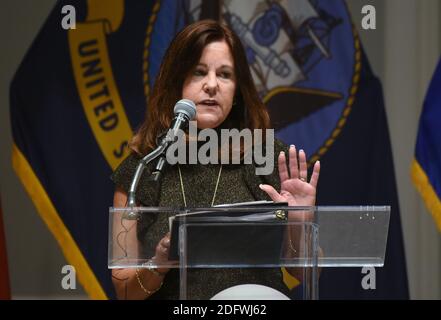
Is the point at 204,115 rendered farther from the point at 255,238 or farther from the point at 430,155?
the point at 430,155

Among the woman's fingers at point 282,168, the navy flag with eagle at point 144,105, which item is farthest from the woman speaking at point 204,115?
A: the navy flag with eagle at point 144,105

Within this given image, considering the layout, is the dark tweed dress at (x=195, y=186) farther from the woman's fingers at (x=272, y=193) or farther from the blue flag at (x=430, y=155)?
the blue flag at (x=430, y=155)

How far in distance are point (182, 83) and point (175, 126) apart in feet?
2.31

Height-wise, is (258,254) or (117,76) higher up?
(117,76)

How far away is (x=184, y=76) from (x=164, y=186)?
411 millimetres

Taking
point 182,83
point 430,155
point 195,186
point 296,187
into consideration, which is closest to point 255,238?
point 296,187

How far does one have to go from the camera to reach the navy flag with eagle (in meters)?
4.21

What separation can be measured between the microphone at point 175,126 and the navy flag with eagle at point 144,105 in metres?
1.90

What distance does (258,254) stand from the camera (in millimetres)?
2199

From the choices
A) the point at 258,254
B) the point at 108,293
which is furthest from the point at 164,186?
the point at 108,293

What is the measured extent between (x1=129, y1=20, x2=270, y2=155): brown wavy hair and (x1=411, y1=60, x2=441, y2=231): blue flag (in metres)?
1.45

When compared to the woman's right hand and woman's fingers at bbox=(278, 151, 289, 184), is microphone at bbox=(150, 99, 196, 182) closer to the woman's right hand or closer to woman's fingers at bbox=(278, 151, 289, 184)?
the woman's right hand

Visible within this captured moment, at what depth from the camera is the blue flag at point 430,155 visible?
4.10m
